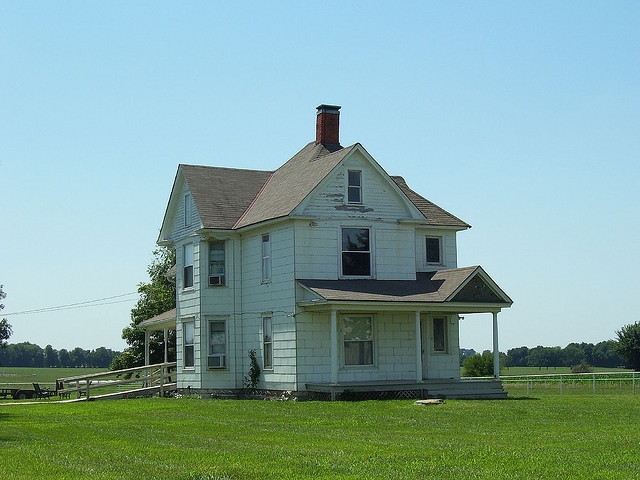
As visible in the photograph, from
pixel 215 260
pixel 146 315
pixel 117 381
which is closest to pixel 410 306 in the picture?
pixel 215 260

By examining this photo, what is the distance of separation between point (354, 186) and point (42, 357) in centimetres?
15528

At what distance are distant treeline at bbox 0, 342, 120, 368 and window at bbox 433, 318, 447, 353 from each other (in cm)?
14426

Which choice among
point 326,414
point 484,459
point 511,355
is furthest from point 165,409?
point 511,355

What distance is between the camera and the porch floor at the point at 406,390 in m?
32.0

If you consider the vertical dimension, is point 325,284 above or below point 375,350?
above

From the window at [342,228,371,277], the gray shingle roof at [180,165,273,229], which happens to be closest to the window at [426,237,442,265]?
the window at [342,228,371,277]

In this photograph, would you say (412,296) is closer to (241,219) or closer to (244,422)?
(241,219)

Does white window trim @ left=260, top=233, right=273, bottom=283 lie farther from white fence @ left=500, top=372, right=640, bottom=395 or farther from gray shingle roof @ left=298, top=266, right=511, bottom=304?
white fence @ left=500, top=372, right=640, bottom=395

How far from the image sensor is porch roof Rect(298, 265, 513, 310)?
1270 inches

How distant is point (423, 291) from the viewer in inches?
1324

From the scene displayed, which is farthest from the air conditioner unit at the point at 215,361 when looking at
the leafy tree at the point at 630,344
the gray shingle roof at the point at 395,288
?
the leafy tree at the point at 630,344

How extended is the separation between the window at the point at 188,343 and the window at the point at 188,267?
149 centimetres

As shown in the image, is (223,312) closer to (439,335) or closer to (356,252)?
(356,252)

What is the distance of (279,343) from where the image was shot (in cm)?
3441
